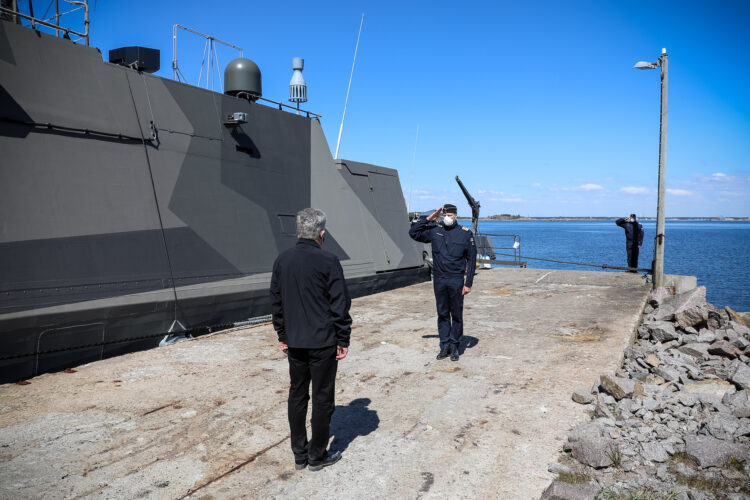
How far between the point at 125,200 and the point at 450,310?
13.8 ft

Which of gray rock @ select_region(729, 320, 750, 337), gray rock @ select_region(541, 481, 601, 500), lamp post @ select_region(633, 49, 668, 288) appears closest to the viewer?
gray rock @ select_region(541, 481, 601, 500)

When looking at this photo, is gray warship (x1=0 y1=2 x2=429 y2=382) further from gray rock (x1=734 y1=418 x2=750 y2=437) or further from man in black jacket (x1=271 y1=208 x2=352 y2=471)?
gray rock (x1=734 y1=418 x2=750 y2=437)

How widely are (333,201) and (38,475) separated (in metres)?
7.31

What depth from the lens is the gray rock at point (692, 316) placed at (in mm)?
7777

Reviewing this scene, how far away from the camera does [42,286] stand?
5.18 metres

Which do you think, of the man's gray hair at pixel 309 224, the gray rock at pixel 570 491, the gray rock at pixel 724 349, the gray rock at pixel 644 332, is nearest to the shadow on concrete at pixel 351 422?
the gray rock at pixel 570 491

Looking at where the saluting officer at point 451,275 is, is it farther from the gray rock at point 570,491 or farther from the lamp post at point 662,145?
the lamp post at point 662,145

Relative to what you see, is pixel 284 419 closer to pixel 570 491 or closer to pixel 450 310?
pixel 570 491

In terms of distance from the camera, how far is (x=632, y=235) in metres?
15.0

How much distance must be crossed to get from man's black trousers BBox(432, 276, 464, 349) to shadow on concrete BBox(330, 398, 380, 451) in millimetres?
1680

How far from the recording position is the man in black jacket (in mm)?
3328

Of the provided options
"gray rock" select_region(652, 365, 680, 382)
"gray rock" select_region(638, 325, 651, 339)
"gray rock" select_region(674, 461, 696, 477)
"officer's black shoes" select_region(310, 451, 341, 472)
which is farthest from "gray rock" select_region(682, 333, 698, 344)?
"officer's black shoes" select_region(310, 451, 341, 472)

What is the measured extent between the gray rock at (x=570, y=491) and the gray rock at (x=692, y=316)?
6.05 m

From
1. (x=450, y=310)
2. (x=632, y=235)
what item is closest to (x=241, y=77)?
(x=450, y=310)
